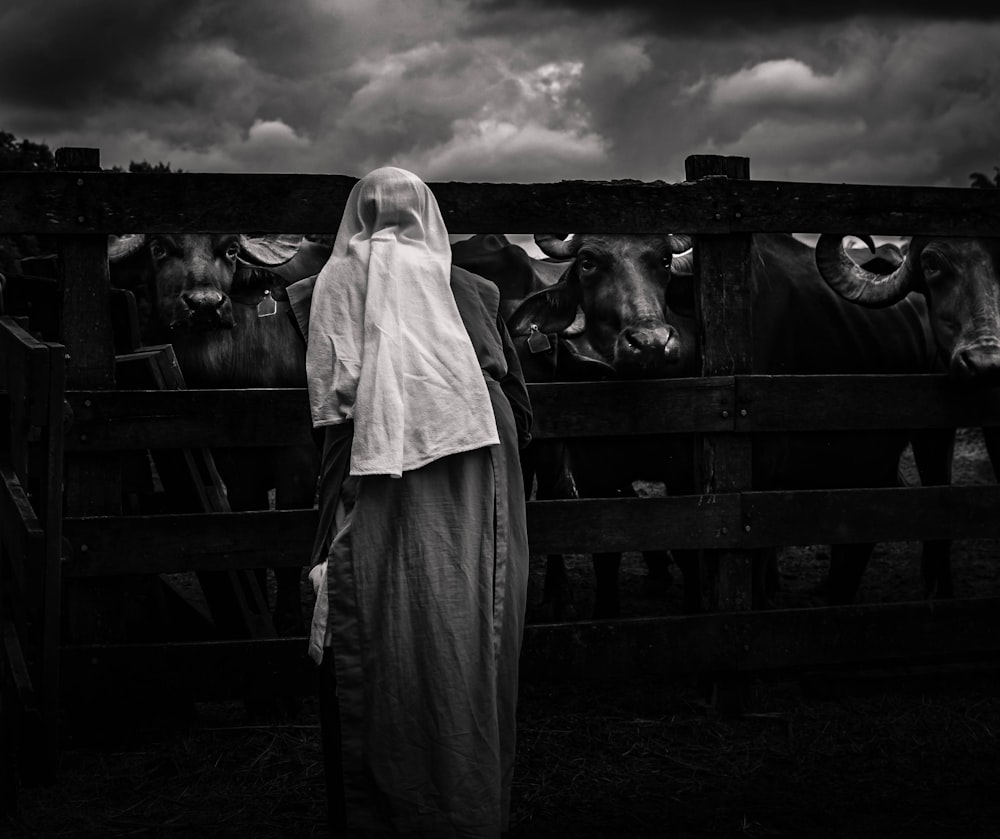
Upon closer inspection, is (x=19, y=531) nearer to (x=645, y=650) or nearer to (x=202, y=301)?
(x=645, y=650)

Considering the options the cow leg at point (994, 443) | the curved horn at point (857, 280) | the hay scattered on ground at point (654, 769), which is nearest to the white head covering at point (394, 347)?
the hay scattered on ground at point (654, 769)

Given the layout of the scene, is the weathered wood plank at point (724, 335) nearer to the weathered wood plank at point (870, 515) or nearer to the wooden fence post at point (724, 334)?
the wooden fence post at point (724, 334)

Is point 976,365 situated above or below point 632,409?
above

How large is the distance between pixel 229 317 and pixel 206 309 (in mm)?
163

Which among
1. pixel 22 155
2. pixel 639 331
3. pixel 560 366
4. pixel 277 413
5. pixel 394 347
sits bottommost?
pixel 277 413

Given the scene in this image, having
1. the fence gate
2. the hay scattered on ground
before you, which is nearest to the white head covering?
the fence gate

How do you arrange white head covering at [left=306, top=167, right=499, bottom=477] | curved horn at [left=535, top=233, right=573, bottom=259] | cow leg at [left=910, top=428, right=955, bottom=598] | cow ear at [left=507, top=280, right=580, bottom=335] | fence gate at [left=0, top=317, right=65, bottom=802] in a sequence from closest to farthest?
white head covering at [left=306, top=167, right=499, bottom=477]
fence gate at [left=0, top=317, right=65, bottom=802]
cow ear at [left=507, top=280, right=580, bottom=335]
curved horn at [left=535, top=233, right=573, bottom=259]
cow leg at [left=910, top=428, right=955, bottom=598]

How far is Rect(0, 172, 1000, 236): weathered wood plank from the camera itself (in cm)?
429

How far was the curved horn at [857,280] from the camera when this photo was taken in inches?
231

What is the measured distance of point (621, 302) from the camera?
5.78 meters

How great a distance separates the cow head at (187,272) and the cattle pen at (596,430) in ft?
3.16

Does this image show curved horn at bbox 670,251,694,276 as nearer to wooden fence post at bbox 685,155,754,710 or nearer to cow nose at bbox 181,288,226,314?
wooden fence post at bbox 685,155,754,710

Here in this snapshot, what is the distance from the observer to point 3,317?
164 inches

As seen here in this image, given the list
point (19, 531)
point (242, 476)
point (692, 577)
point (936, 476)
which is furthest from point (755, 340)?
point (19, 531)
